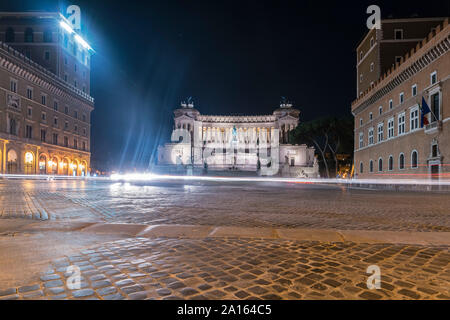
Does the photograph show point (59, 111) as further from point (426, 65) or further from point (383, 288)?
point (383, 288)

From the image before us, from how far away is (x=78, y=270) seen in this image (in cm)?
342

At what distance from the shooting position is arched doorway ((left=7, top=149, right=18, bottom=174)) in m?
42.0

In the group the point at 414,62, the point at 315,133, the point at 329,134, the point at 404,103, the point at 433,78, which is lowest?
the point at 329,134

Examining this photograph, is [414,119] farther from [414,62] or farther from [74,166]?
[74,166]

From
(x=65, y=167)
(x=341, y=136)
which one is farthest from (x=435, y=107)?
(x=65, y=167)

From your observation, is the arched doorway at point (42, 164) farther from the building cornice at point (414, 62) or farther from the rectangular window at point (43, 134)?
the building cornice at point (414, 62)

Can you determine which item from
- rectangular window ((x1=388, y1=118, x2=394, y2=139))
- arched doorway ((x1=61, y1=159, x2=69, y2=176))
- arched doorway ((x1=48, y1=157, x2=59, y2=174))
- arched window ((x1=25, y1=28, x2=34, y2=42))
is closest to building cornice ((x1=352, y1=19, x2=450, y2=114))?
rectangular window ((x1=388, y1=118, x2=394, y2=139))

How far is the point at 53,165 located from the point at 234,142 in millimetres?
53103

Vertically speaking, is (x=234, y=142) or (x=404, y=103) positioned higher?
(x=234, y=142)

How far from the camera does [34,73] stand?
47.2 metres

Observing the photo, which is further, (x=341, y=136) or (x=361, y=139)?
(x=341, y=136)

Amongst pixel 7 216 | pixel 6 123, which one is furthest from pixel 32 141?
pixel 7 216

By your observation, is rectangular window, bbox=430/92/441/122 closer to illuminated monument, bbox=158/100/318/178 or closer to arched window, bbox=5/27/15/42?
illuminated monument, bbox=158/100/318/178
